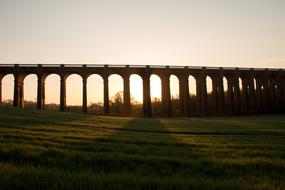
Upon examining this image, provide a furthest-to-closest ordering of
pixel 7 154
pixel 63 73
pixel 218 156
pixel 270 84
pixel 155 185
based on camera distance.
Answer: pixel 270 84
pixel 63 73
pixel 218 156
pixel 7 154
pixel 155 185

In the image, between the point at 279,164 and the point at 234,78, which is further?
the point at 234,78

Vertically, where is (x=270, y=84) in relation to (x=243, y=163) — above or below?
above

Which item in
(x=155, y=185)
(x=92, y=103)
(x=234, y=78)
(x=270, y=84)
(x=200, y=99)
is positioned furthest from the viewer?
(x=92, y=103)

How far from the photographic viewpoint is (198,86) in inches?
2442

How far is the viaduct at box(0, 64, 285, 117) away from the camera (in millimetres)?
53688

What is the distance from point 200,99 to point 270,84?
1997 cm

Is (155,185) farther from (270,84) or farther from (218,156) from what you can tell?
(270,84)

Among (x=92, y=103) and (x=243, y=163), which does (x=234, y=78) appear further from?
(x=92, y=103)

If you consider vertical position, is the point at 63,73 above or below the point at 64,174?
above

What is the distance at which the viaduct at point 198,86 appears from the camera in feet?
176

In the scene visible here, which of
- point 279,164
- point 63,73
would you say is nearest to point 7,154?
point 279,164

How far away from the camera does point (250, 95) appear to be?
226 feet

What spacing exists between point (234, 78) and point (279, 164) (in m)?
59.8

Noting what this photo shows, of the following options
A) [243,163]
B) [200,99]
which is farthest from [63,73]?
[243,163]
